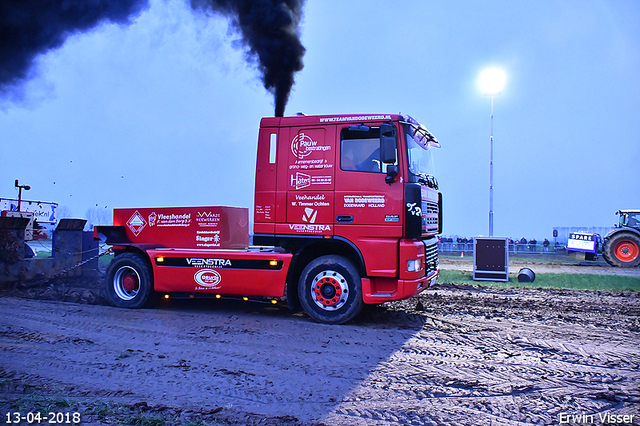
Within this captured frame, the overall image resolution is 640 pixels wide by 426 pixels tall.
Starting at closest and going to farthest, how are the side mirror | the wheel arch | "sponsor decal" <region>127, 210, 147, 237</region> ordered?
→ 1. the side mirror
2. the wheel arch
3. "sponsor decal" <region>127, 210, 147, 237</region>

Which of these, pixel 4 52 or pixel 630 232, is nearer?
pixel 4 52

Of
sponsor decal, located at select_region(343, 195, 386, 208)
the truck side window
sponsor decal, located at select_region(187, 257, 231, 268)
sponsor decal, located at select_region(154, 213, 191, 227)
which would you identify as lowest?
sponsor decal, located at select_region(187, 257, 231, 268)

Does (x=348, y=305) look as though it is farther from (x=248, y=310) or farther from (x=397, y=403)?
(x=397, y=403)

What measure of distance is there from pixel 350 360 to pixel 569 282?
33.7 feet

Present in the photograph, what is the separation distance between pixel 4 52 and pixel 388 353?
9319 millimetres

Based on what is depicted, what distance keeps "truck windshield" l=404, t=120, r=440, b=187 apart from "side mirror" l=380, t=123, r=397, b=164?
1.32 feet

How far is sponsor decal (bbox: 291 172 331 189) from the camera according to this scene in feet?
24.2

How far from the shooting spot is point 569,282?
43.4ft

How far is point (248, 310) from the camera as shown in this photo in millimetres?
8570

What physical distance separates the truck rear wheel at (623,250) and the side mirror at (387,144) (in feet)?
56.2

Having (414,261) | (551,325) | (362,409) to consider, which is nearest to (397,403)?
(362,409)

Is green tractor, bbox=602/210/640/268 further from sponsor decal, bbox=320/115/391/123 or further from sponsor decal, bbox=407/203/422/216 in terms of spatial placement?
sponsor decal, bbox=320/115/391/123

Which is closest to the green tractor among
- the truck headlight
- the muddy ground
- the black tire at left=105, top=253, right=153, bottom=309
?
the muddy ground

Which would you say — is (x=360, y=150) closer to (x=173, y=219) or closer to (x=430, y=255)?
(x=430, y=255)
